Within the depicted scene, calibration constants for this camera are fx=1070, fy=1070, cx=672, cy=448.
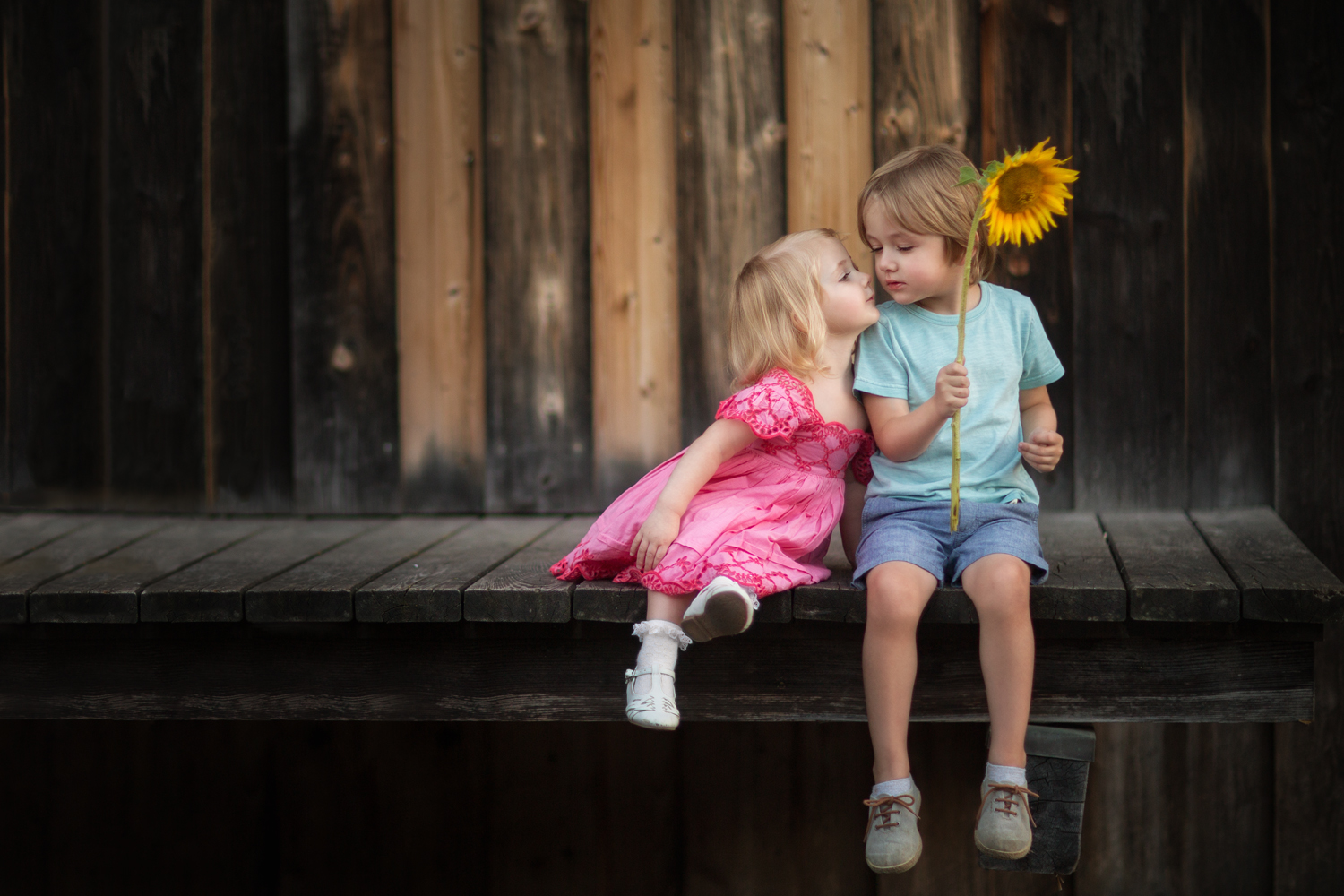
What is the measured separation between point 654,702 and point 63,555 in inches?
56.6

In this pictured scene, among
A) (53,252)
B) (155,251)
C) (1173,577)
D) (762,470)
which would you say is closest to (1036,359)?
(1173,577)

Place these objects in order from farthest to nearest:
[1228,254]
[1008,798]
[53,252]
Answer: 1. [53,252]
2. [1228,254]
3. [1008,798]

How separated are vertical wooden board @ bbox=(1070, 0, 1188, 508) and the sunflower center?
98cm

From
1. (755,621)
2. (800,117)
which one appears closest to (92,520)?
(755,621)

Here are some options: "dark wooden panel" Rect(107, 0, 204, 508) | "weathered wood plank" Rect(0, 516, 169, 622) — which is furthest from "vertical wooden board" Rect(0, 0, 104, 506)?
"weathered wood plank" Rect(0, 516, 169, 622)

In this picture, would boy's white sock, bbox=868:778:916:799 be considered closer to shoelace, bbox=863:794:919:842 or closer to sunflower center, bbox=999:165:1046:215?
shoelace, bbox=863:794:919:842

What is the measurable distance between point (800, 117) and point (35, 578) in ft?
6.45

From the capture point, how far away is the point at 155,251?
109 inches

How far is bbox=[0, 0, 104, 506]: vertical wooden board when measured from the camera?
9.08 feet

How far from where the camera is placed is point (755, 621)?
6.14 ft

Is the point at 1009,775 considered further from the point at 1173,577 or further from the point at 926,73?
the point at 926,73

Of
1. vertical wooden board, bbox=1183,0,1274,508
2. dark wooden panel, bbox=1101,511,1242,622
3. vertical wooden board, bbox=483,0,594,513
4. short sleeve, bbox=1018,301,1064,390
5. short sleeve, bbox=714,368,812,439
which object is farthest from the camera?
vertical wooden board, bbox=483,0,594,513

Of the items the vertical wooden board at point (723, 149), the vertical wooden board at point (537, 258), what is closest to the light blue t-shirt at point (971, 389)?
the vertical wooden board at point (723, 149)

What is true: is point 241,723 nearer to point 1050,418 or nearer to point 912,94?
point 1050,418
